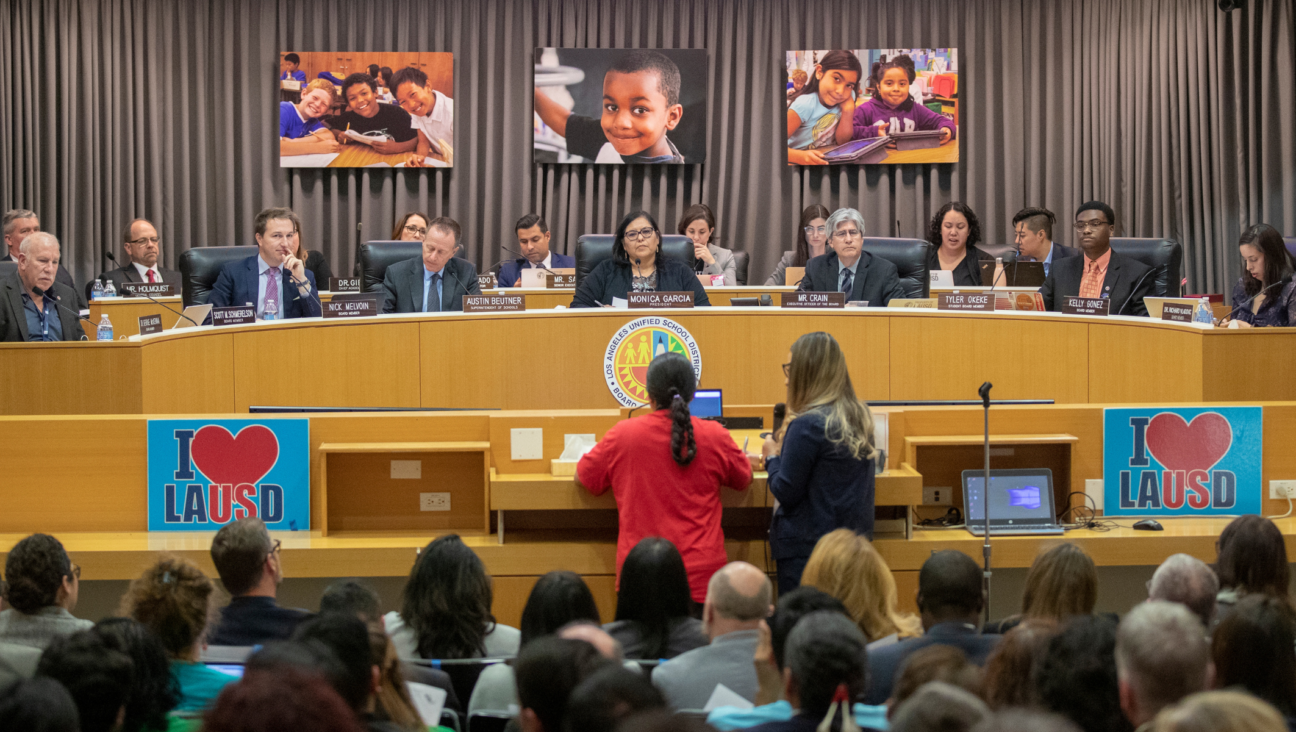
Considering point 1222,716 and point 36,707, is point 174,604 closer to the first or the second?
point 36,707

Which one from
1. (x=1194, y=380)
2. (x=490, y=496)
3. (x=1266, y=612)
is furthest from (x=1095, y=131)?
(x=1266, y=612)

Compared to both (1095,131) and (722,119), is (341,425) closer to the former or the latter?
(722,119)

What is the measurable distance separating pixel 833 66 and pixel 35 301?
6269 millimetres

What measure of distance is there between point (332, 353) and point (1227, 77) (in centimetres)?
589

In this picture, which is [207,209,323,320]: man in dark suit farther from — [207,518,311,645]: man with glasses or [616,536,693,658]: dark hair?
[616,536,693,658]: dark hair

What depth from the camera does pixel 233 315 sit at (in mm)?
4918

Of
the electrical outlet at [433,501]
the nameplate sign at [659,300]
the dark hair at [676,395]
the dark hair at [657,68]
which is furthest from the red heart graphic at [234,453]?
the dark hair at [657,68]

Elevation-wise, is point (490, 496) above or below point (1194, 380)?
below

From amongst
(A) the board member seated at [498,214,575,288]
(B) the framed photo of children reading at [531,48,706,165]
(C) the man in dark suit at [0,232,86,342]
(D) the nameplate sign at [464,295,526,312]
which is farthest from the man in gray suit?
(B) the framed photo of children reading at [531,48,706,165]

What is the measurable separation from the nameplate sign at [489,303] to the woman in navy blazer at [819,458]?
2291 mm

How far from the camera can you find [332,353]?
5.05m

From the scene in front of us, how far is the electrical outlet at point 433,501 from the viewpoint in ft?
12.7

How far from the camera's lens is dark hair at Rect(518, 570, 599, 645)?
8.18 feet

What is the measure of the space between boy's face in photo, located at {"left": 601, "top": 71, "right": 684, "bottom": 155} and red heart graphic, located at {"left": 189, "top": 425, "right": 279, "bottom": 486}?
6.26 metres
